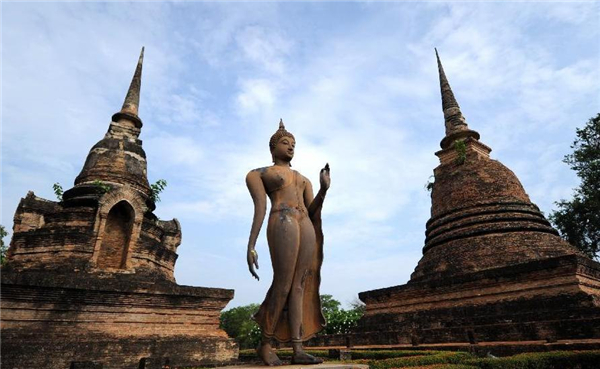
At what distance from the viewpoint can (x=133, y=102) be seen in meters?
18.1

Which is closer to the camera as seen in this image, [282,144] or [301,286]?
[301,286]

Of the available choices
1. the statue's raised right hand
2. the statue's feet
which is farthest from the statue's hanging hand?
the statue's feet

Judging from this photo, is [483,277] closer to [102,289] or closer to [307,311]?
[307,311]

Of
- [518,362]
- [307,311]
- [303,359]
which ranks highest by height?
[307,311]

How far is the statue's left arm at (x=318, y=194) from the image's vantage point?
15.8 feet

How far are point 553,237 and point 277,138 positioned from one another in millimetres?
12814

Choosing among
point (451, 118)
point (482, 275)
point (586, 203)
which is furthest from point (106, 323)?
point (586, 203)

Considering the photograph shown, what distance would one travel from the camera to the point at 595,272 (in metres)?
10.8

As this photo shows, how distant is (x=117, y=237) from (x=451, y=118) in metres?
16.0

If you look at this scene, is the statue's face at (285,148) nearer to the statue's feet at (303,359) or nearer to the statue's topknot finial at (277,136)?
the statue's topknot finial at (277,136)

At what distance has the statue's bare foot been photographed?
4277 mm

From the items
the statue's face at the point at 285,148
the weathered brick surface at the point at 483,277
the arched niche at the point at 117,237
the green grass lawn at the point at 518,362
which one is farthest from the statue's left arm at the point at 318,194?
the arched niche at the point at 117,237

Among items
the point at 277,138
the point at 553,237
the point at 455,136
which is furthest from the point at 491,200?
the point at 277,138

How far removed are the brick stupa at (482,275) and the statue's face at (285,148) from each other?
25.4 feet
